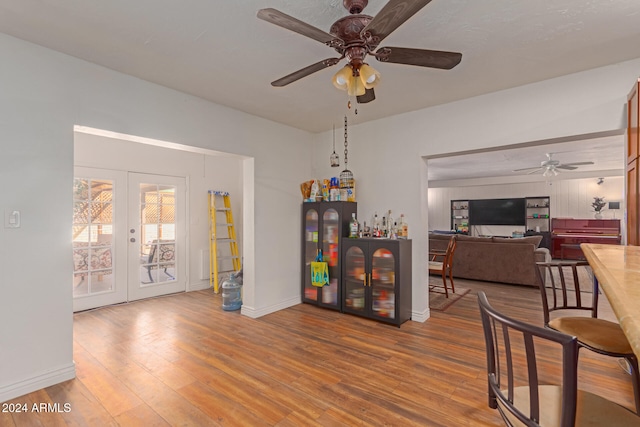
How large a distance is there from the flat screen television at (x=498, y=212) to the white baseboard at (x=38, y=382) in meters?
10.6

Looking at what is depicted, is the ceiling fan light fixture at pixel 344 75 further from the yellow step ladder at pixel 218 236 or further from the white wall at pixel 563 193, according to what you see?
the white wall at pixel 563 193

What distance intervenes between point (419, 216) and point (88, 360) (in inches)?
142

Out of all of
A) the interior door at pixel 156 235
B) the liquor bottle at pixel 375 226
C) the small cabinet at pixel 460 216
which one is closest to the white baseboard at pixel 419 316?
the liquor bottle at pixel 375 226

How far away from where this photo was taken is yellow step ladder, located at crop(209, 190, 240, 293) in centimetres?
522

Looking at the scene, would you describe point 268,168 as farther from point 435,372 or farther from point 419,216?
point 435,372

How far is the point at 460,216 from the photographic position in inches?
421

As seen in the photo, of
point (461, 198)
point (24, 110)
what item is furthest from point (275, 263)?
point (461, 198)

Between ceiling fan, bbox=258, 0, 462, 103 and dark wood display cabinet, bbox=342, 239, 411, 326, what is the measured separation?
216cm

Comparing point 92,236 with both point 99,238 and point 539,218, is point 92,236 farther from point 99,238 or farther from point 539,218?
point 539,218

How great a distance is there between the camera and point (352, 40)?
1692 mm

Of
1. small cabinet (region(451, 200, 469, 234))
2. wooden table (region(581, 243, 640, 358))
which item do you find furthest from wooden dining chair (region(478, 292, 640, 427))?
small cabinet (region(451, 200, 469, 234))

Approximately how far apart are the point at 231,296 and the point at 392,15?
3.71 meters

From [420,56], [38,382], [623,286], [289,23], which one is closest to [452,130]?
[420,56]

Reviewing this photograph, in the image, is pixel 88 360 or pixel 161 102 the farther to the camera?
Result: pixel 161 102
